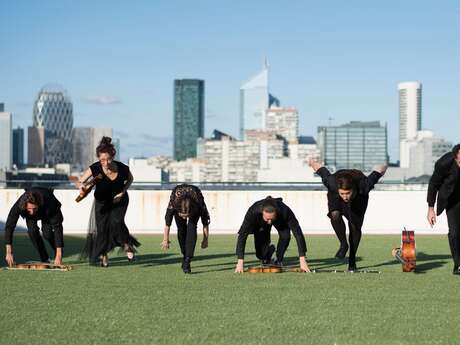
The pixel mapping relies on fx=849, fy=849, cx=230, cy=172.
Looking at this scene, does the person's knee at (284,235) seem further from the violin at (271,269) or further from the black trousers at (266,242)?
the violin at (271,269)

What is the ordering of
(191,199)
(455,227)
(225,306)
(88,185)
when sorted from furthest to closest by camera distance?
(88,185) → (191,199) → (455,227) → (225,306)

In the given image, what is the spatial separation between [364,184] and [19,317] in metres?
5.20

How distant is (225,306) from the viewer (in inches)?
311

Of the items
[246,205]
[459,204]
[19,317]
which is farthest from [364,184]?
[246,205]

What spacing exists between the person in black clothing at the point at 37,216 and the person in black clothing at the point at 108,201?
611 mm

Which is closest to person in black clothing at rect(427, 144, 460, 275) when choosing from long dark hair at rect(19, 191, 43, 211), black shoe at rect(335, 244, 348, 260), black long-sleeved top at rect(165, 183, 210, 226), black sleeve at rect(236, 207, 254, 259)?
black sleeve at rect(236, 207, 254, 259)

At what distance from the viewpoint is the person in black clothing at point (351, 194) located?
10461 millimetres

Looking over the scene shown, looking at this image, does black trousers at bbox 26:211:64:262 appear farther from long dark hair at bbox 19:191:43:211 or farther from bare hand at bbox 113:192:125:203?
bare hand at bbox 113:192:125:203

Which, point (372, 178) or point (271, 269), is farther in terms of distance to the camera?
point (271, 269)

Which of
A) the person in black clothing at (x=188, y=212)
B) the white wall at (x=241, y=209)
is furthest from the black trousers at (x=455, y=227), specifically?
the white wall at (x=241, y=209)

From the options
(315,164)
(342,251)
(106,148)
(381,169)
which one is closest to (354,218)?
(381,169)

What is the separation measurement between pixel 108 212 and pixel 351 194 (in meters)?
3.77

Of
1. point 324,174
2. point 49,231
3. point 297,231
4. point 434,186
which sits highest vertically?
point 324,174

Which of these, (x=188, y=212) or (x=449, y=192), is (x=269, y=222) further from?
(x=449, y=192)
